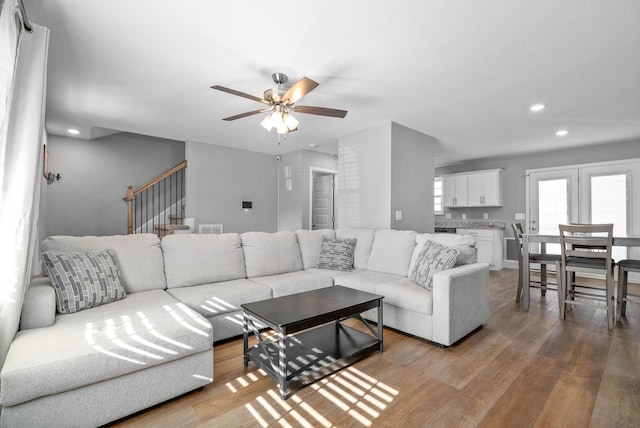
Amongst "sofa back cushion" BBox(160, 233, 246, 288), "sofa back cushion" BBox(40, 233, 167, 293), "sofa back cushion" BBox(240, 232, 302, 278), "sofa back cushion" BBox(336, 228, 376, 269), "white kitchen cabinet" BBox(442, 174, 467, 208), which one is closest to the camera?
"sofa back cushion" BBox(40, 233, 167, 293)

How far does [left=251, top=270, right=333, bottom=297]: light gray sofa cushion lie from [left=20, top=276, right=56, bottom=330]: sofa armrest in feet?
5.23

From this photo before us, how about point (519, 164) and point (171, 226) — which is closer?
point (171, 226)

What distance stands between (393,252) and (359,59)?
6.71ft

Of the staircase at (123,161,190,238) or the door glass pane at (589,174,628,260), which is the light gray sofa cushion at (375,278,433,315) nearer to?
the staircase at (123,161,190,238)

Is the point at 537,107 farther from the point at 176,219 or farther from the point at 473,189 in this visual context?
the point at 176,219

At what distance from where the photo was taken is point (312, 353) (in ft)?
7.36

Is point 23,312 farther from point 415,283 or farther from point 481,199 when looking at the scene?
point 481,199

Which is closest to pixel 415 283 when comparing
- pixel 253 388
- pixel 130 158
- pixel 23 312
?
pixel 253 388

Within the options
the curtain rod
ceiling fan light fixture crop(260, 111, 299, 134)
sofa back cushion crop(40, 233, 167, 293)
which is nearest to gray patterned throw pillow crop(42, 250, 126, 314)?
sofa back cushion crop(40, 233, 167, 293)

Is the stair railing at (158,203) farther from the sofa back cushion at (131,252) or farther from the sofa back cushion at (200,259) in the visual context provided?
the sofa back cushion at (131,252)

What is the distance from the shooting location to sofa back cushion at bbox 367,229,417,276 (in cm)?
338

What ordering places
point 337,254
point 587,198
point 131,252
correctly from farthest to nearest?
point 587,198 < point 337,254 < point 131,252

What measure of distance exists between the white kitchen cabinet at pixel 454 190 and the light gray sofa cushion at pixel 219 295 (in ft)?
18.1

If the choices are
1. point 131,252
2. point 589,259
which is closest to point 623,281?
point 589,259
